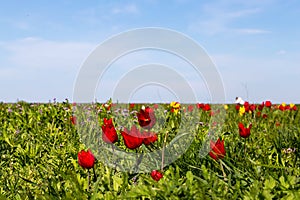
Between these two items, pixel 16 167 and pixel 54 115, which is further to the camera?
pixel 54 115

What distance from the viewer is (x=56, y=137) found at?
15.8 ft

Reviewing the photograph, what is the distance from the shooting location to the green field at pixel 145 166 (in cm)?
192

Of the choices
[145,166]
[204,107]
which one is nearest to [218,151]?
[145,166]


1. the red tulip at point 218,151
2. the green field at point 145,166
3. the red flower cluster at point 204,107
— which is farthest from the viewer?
the red flower cluster at point 204,107

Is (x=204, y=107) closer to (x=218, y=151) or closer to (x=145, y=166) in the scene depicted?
(x=145, y=166)

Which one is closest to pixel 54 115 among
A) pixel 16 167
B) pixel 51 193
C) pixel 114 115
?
pixel 114 115

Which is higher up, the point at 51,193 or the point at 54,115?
the point at 54,115

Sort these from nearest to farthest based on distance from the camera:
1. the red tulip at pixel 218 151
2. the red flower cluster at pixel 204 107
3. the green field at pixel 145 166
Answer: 1. the green field at pixel 145 166
2. the red tulip at pixel 218 151
3. the red flower cluster at pixel 204 107

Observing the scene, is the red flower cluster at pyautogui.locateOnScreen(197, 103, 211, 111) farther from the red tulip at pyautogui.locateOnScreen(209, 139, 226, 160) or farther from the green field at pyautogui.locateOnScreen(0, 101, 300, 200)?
the red tulip at pyautogui.locateOnScreen(209, 139, 226, 160)

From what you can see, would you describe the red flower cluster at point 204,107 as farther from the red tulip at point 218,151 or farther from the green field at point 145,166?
the red tulip at point 218,151

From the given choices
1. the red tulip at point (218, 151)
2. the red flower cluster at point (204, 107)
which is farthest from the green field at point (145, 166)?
the red flower cluster at point (204, 107)

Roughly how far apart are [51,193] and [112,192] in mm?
328

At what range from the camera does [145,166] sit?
123 inches

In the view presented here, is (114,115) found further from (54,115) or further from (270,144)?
(270,144)
